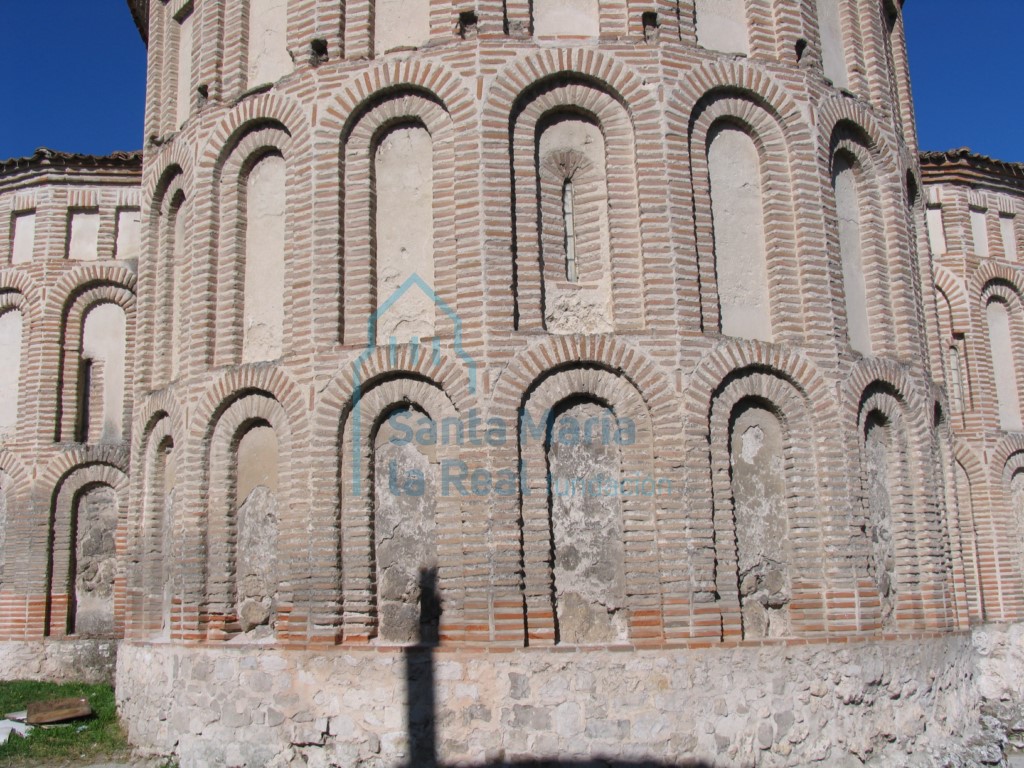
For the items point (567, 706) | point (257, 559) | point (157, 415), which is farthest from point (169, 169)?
point (567, 706)

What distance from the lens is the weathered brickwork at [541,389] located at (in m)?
8.52

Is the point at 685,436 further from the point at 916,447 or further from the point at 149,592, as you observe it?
the point at 149,592

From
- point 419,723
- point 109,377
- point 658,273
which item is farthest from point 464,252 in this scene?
point 109,377

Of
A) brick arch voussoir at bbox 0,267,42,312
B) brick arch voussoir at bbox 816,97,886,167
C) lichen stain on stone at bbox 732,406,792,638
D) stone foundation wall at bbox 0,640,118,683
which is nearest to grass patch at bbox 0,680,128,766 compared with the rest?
stone foundation wall at bbox 0,640,118,683

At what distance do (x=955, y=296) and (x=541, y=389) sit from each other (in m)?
9.57

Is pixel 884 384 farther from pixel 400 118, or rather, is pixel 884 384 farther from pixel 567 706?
A: pixel 400 118

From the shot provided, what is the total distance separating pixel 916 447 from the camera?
1012cm

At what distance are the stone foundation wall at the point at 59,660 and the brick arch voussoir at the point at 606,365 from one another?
8789mm

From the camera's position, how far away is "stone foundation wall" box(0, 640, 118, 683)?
14.2m

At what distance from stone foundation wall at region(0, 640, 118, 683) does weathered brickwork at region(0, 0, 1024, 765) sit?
4.13 m

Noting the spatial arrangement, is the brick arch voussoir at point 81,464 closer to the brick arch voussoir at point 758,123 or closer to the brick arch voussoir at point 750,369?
the brick arch voussoir at point 750,369

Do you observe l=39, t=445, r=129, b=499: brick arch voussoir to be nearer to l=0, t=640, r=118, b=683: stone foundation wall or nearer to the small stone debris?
l=0, t=640, r=118, b=683: stone foundation wall

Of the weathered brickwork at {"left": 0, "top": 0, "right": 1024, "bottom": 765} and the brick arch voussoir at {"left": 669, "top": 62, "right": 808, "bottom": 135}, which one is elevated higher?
the brick arch voussoir at {"left": 669, "top": 62, "right": 808, "bottom": 135}

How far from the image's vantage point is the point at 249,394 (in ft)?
31.8
